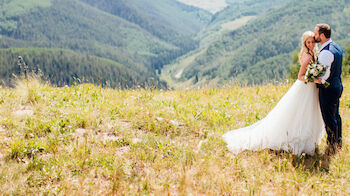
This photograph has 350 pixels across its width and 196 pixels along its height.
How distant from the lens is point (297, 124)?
6184 mm

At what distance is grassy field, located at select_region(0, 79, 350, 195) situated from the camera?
4.59 m

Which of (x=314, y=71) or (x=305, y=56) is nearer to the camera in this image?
(x=314, y=71)

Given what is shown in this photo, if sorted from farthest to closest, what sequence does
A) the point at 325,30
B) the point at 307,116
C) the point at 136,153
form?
the point at 307,116 → the point at 325,30 → the point at 136,153

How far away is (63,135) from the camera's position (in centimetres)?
602

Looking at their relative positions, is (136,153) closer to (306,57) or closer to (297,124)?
(297,124)

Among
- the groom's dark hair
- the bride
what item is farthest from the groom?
the bride

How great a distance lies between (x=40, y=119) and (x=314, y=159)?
22.4ft

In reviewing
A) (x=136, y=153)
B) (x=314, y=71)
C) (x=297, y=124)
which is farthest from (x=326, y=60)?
(x=136, y=153)

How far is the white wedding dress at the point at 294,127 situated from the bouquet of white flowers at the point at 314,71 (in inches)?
14.1

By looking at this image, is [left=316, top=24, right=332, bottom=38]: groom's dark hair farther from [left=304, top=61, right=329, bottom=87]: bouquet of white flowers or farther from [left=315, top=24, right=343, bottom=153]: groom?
[left=304, top=61, right=329, bottom=87]: bouquet of white flowers

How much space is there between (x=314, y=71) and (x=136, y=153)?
4379mm

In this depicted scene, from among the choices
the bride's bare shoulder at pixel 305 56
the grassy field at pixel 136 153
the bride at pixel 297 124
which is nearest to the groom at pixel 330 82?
the bride at pixel 297 124

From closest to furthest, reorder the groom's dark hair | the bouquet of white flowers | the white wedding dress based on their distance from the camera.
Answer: the bouquet of white flowers → the groom's dark hair → the white wedding dress

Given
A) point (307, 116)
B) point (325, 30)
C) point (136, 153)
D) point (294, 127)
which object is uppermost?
point (325, 30)
